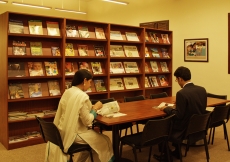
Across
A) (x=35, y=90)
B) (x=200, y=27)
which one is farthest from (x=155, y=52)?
(x=35, y=90)

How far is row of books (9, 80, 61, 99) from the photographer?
434cm

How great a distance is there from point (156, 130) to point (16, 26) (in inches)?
114

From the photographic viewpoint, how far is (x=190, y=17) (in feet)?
22.7

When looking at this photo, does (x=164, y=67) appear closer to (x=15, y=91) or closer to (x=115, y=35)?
(x=115, y=35)

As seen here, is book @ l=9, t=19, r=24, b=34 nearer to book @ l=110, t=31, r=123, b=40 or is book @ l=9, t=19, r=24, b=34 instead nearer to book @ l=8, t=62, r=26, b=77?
book @ l=8, t=62, r=26, b=77

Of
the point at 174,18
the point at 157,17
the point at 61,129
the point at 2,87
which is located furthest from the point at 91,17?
the point at 61,129

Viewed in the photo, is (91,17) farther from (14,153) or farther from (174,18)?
(14,153)

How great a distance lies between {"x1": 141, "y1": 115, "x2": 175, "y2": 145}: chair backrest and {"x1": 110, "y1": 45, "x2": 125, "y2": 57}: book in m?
2.77

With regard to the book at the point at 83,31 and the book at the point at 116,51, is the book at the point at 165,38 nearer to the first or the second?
the book at the point at 116,51

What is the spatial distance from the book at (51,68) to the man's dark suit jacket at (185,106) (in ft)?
7.61

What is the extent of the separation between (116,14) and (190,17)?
3263 mm

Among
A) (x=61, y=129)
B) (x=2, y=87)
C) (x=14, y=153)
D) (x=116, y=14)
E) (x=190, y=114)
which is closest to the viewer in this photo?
(x=61, y=129)

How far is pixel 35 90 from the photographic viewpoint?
4.59 meters

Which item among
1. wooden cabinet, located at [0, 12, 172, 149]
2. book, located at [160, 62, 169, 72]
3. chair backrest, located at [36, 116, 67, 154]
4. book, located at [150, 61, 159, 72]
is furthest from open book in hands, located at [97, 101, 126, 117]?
book, located at [160, 62, 169, 72]
